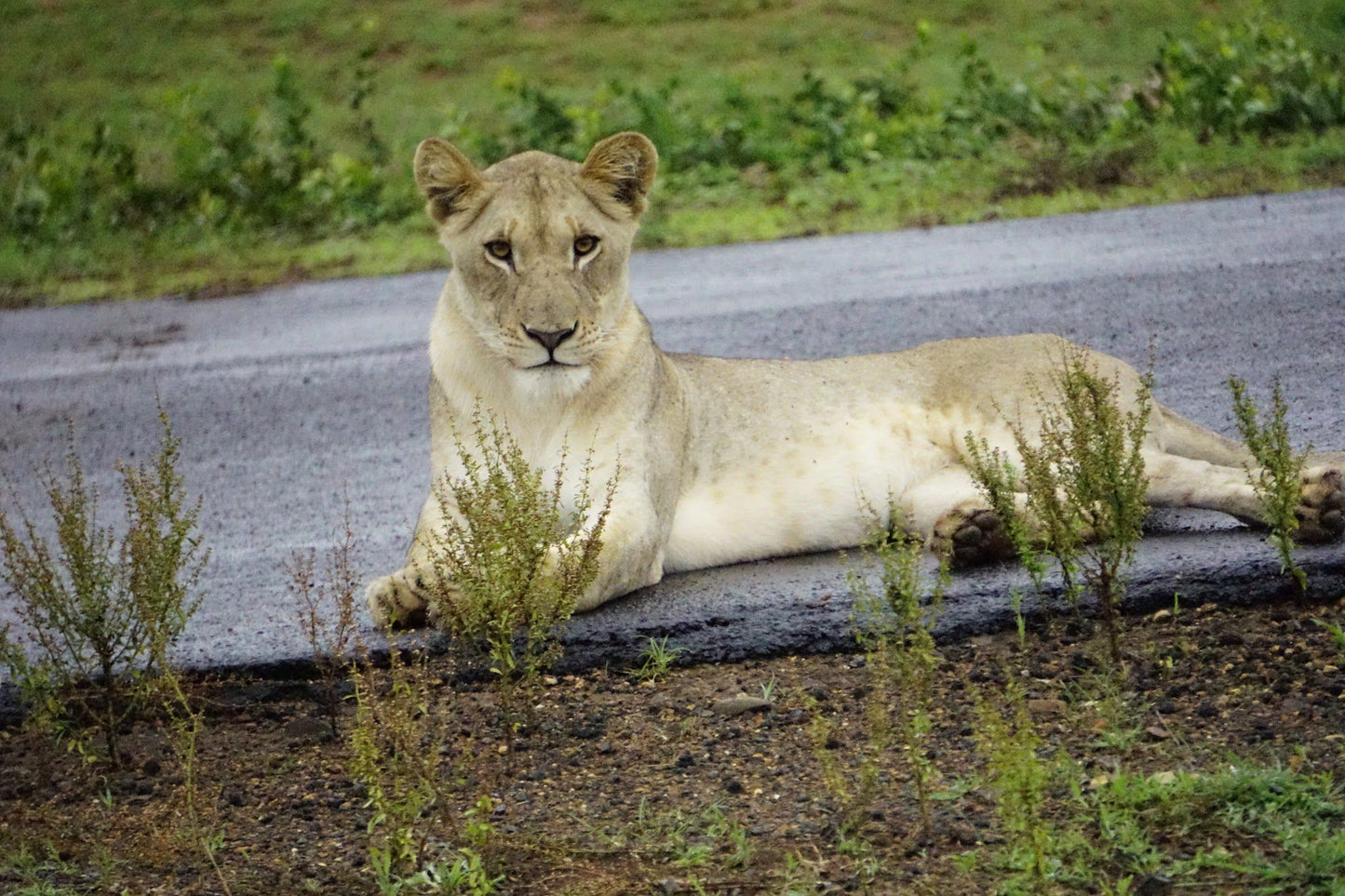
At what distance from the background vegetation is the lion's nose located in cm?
705

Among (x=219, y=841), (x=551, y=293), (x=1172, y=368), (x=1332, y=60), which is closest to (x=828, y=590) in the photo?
(x=551, y=293)

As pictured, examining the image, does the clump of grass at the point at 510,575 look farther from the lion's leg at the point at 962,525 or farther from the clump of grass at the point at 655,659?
the lion's leg at the point at 962,525

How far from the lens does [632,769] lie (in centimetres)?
410

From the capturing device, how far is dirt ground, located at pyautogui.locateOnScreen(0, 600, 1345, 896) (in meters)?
3.53

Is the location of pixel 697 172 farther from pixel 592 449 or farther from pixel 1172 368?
pixel 592 449

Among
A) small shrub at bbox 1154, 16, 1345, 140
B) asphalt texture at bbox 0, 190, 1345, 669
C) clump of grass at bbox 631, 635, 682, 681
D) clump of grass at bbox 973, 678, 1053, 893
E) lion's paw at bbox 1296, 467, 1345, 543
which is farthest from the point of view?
small shrub at bbox 1154, 16, 1345, 140

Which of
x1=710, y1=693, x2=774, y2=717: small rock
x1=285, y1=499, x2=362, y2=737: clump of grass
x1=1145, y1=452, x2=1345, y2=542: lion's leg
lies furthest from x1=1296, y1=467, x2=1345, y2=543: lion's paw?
x1=285, y1=499, x2=362, y2=737: clump of grass

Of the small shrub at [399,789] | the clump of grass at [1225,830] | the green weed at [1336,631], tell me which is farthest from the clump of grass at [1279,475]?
the small shrub at [399,789]

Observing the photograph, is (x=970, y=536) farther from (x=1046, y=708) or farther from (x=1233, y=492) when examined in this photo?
(x=1046, y=708)

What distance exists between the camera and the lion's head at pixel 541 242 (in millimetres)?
Result: 5285

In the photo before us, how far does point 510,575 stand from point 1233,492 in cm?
212

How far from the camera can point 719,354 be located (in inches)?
352

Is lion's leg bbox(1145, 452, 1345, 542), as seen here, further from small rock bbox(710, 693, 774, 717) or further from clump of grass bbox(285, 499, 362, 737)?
clump of grass bbox(285, 499, 362, 737)

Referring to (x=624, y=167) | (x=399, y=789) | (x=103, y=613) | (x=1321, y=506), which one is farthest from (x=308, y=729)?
(x=1321, y=506)
